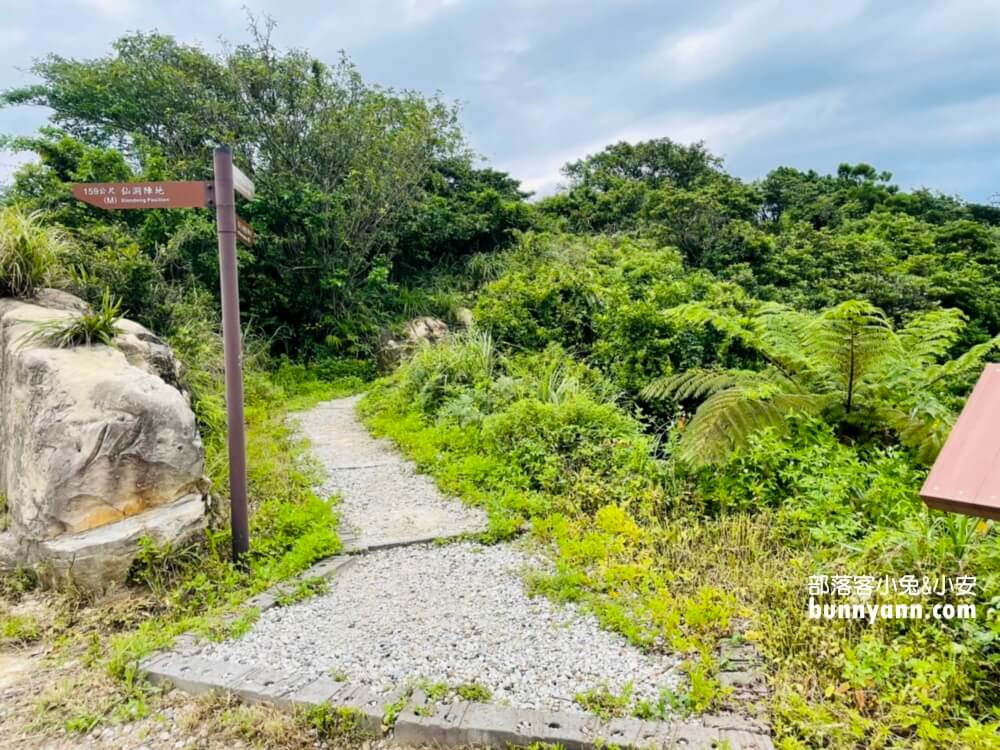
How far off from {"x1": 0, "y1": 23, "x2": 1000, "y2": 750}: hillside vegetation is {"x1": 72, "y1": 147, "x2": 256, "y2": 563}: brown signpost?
1.33 feet

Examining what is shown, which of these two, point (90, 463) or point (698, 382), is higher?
point (698, 382)

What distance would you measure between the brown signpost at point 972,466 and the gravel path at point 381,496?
2967 millimetres

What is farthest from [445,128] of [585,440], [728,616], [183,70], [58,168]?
[728,616]

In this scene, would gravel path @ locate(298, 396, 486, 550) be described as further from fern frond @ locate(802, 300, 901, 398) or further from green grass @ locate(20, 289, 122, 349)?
fern frond @ locate(802, 300, 901, 398)

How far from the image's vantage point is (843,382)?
435 centimetres

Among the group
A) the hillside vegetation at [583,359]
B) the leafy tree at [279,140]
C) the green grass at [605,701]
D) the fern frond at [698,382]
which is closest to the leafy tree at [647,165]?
the hillside vegetation at [583,359]

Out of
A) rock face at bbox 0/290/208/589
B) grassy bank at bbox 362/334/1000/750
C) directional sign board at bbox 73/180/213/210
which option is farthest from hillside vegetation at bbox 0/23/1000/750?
directional sign board at bbox 73/180/213/210

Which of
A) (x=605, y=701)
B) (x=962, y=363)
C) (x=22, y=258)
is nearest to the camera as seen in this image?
(x=605, y=701)

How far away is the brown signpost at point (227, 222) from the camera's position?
10.1 feet

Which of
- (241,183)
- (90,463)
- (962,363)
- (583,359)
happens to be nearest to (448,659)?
(90,463)

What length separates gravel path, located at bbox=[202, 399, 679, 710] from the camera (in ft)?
7.73

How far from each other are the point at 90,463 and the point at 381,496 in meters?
2.07

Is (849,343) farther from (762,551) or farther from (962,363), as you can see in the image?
(762,551)

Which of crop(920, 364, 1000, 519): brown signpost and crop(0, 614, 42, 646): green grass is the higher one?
crop(920, 364, 1000, 519): brown signpost
